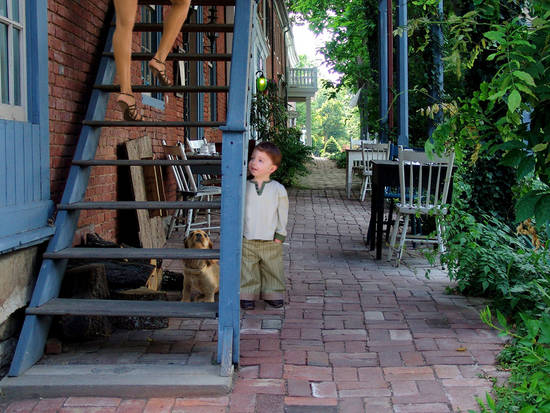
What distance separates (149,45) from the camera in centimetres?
748

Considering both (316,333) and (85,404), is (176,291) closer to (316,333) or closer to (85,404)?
(316,333)

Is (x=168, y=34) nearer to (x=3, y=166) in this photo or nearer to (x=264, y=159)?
(x=264, y=159)

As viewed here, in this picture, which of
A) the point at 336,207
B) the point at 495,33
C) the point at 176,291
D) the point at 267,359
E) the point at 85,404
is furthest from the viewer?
the point at 336,207

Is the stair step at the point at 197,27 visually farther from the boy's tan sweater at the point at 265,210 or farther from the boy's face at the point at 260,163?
the boy's tan sweater at the point at 265,210

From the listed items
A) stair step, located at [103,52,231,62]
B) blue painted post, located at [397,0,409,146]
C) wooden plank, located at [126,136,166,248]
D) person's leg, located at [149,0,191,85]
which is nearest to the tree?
blue painted post, located at [397,0,409,146]

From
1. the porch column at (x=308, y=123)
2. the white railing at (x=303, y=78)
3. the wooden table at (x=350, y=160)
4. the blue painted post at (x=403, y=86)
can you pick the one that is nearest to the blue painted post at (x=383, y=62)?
the wooden table at (x=350, y=160)

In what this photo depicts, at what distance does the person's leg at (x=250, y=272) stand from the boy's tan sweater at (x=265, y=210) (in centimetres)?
9

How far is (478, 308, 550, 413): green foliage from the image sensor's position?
2414mm

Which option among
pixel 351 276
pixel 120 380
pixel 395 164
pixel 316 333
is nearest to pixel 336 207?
pixel 395 164

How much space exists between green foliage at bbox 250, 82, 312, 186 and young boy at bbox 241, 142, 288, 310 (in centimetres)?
818

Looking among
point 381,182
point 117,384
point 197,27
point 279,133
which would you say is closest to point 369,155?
point 279,133

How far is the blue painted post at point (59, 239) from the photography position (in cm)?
316

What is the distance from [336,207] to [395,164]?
4459 mm

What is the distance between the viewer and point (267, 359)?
3.40m
